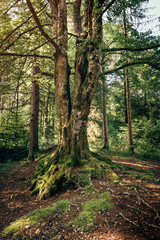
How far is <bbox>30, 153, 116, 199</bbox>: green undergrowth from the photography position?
177 inches

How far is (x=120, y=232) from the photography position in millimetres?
Answer: 2229

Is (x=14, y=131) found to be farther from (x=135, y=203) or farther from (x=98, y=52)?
(x=135, y=203)

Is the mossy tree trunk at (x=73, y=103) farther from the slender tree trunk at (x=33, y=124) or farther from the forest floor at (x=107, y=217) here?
the slender tree trunk at (x=33, y=124)

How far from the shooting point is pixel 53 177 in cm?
473

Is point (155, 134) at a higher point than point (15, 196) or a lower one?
higher

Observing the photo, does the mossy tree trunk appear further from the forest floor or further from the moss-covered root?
the forest floor

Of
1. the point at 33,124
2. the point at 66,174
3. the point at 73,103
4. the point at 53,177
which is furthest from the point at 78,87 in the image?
the point at 33,124

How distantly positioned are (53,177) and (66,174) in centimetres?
44

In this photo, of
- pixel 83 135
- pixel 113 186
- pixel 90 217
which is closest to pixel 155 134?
pixel 83 135

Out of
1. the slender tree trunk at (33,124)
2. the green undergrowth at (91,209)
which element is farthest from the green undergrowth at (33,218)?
the slender tree trunk at (33,124)

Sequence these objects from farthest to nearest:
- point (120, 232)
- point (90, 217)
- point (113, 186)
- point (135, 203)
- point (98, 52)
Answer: point (98, 52)
point (113, 186)
point (135, 203)
point (90, 217)
point (120, 232)

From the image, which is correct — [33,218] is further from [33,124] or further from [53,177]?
[33,124]

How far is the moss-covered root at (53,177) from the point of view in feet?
14.7

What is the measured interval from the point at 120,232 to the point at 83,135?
365cm
